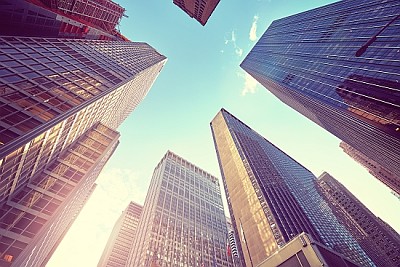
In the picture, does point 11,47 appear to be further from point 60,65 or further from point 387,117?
point 387,117

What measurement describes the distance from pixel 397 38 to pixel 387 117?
26870 mm

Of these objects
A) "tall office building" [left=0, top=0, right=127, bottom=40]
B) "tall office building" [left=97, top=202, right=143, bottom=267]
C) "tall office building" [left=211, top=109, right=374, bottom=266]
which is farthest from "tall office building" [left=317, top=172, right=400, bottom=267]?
"tall office building" [left=0, top=0, right=127, bottom=40]

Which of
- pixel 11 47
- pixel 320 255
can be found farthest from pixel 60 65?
pixel 320 255

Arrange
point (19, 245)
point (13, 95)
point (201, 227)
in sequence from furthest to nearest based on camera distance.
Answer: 1. point (201, 227)
2. point (19, 245)
3. point (13, 95)

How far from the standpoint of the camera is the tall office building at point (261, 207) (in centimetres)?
8894

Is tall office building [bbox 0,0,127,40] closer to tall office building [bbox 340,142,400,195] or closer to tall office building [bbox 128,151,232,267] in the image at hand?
tall office building [bbox 128,151,232,267]

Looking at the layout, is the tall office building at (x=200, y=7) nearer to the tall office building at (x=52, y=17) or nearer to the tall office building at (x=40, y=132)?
the tall office building at (x=52, y=17)

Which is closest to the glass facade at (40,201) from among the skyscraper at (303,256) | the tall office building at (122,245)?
the skyscraper at (303,256)

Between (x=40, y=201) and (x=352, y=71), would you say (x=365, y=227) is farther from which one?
(x=40, y=201)

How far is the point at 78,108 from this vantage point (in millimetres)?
41531

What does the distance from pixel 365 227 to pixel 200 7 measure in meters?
167

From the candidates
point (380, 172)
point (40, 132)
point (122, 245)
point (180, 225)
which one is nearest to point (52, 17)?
point (40, 132)

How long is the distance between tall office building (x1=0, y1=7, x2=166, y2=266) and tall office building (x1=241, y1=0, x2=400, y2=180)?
54.0 m

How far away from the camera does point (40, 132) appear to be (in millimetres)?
32656
